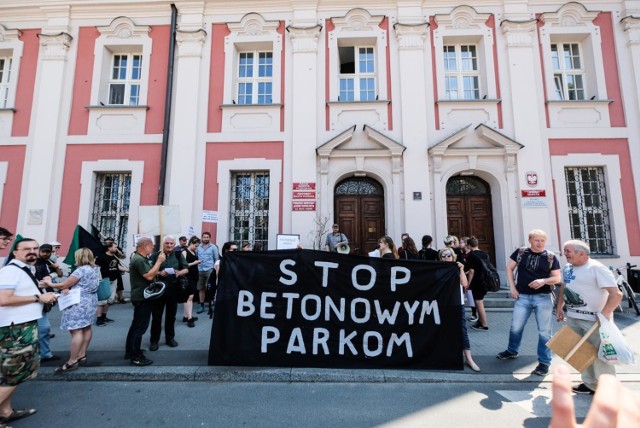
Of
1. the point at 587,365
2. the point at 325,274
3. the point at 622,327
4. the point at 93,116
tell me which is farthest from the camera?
the point at 93,116

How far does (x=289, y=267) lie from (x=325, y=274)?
51 cm

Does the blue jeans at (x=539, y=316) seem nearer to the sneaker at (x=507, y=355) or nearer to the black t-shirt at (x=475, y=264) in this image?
the sneaker at (x=507, y=355)

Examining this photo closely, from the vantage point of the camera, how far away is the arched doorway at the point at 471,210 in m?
10.1

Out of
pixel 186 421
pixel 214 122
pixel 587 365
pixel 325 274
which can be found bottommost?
pixel 186 421

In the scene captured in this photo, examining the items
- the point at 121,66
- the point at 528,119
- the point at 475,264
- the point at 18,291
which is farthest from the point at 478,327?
the point at 121,66

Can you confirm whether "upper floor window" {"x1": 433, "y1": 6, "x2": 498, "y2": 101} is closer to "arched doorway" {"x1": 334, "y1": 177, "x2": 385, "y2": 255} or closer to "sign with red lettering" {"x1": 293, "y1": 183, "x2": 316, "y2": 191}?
"arched doorway" {"x1": 334, "y1": 177, "x2": 385, "y2": 255}

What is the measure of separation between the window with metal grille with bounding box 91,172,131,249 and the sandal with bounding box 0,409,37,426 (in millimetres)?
7437

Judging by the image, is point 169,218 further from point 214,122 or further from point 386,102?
point 386,102

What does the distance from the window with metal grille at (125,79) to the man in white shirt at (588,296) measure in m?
11.8

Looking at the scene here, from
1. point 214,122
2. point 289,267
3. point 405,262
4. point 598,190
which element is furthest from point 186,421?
point 598,190

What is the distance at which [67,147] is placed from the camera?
10.5 m

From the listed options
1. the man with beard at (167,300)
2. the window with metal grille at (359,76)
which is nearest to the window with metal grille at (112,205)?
the man with beard at (167,300)

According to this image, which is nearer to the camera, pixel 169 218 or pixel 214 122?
pixel 169 218

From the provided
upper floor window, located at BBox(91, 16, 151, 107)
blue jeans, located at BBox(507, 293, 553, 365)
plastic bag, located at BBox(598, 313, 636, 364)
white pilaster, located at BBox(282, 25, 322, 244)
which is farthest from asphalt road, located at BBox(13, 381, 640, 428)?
upper floor window, located at BBox(91, 16, 151, 107)
